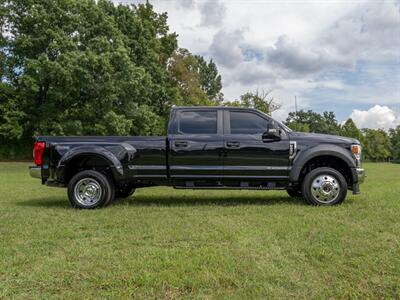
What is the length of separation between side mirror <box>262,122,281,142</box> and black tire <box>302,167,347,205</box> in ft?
3.17

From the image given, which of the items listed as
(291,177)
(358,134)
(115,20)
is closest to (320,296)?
(291,177)

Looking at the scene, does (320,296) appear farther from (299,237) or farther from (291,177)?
(291,177)

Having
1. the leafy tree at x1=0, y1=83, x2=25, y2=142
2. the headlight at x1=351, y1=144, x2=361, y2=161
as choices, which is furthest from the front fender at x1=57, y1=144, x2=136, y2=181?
the leafy tree at x1=0, y1=83, x2=25, y2=142

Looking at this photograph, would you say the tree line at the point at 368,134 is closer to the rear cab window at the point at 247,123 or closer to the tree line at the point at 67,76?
the tree line at the point at 67,76

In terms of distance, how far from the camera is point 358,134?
82375mm

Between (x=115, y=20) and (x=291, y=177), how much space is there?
3118 centimetres

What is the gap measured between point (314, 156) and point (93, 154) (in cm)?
420

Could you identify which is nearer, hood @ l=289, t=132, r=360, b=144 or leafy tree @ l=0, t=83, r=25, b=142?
hood @ l=289, t=132, r=360, b=144

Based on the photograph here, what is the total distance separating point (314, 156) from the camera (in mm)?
7703

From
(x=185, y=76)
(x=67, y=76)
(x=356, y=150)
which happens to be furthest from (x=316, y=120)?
(x=356, y=150)

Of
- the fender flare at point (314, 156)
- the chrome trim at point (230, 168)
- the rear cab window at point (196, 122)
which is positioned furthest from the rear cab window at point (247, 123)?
the fender flare at point (314, 156)

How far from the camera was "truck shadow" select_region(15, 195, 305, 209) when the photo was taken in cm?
830

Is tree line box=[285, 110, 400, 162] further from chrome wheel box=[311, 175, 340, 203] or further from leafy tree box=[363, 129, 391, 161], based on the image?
chrome wheel box=[311, 175, 340, 203]

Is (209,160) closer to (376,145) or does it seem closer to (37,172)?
(37,172)
